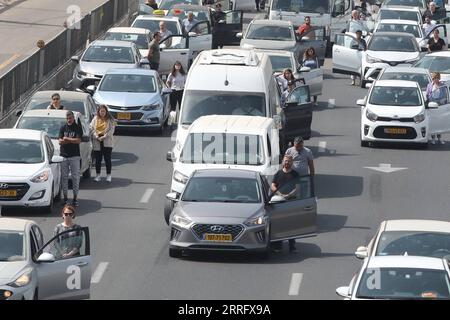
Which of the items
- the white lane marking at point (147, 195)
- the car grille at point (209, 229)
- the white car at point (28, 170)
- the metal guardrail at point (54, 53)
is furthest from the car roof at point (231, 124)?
the metal guardrail at point (54, 53)

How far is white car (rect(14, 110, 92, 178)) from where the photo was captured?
35938 mm

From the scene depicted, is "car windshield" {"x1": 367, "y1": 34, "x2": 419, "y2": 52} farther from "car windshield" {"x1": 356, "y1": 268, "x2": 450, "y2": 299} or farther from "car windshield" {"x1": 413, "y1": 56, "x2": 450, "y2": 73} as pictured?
"car windshield" {"x1": 356, "y1": 268, "x2": 450, "y2": 299}

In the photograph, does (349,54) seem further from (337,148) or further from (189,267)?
(189,267)

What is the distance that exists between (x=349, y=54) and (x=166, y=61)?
537 cm

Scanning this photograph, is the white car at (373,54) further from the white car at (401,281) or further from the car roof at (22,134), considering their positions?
the white car at (401,281)

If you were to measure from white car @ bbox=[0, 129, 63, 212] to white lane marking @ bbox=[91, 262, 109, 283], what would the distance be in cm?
438

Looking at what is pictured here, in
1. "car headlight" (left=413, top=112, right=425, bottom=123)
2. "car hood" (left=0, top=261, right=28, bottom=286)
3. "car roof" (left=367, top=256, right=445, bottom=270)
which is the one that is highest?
"car roof" (left=367, top=256, right=445, bottom=270)

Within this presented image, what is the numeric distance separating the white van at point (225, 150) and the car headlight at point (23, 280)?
8857 millimetres

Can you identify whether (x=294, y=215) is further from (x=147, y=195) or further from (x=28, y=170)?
(x=147, y=195)

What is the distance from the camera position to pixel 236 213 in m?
28.6

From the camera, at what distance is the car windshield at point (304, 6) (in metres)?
57.2

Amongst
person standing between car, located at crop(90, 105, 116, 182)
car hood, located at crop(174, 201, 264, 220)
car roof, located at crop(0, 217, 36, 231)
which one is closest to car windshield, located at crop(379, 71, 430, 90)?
person standing between car, located at crop(90, 105, 116, 182)

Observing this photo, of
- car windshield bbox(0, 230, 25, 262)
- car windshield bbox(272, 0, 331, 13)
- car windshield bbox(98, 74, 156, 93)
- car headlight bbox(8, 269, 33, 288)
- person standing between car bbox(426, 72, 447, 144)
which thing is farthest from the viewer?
car windshield bbox(272, 0, 331, 13)

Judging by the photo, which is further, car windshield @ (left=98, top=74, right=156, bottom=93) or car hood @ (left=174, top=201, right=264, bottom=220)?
car windshield @ (left=98, top=74, right=156, bottom=93)
